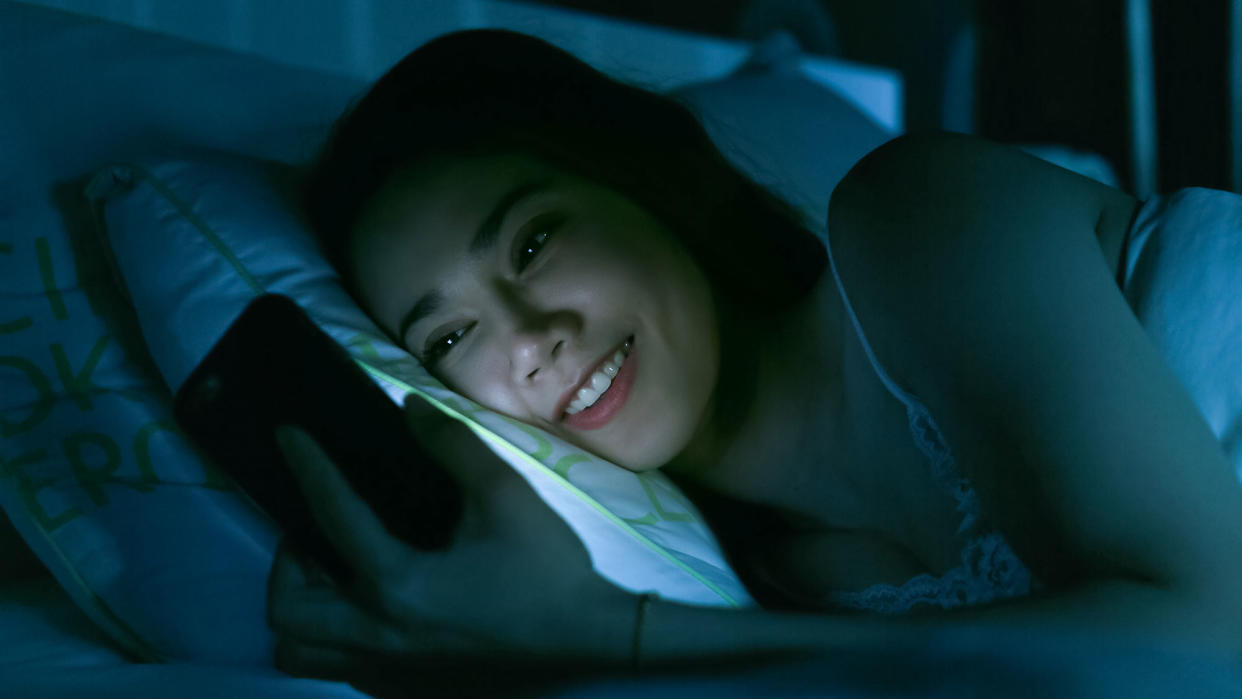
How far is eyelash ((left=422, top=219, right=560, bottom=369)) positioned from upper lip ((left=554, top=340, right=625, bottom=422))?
114 millimetres

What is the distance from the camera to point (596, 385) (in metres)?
0.76

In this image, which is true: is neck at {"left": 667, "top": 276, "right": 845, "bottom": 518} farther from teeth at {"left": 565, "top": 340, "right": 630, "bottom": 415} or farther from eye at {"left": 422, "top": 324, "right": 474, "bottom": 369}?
eye at {"left": 422, "top": 324, "right": 474, "bottom": 369}

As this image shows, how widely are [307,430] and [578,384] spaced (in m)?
0.24

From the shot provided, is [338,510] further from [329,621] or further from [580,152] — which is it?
[580,152]

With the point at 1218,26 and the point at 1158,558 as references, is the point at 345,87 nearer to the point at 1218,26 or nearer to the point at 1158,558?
the point at 1158,558

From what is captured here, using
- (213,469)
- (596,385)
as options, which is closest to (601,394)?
(596,385)

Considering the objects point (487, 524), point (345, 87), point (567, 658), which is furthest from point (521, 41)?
point (567, 658)

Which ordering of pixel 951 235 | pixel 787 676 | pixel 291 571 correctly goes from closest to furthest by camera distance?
pixel 787 676, pixel 951 235, pixel 291 571

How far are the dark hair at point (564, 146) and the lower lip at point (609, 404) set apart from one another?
17 centimetres

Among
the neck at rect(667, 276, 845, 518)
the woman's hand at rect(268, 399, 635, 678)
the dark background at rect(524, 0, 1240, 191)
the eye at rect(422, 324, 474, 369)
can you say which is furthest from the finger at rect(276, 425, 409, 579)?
the dark background at rect(524, 0, 1240, 191)

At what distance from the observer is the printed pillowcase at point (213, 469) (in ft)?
2.19

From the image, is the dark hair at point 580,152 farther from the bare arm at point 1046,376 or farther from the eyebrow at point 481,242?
the bare arm at point 1046,376

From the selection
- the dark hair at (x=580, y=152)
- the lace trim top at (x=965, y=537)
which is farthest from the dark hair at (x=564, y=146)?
the lace trim top at (x=965, y=537)

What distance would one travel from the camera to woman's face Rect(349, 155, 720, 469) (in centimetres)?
75
